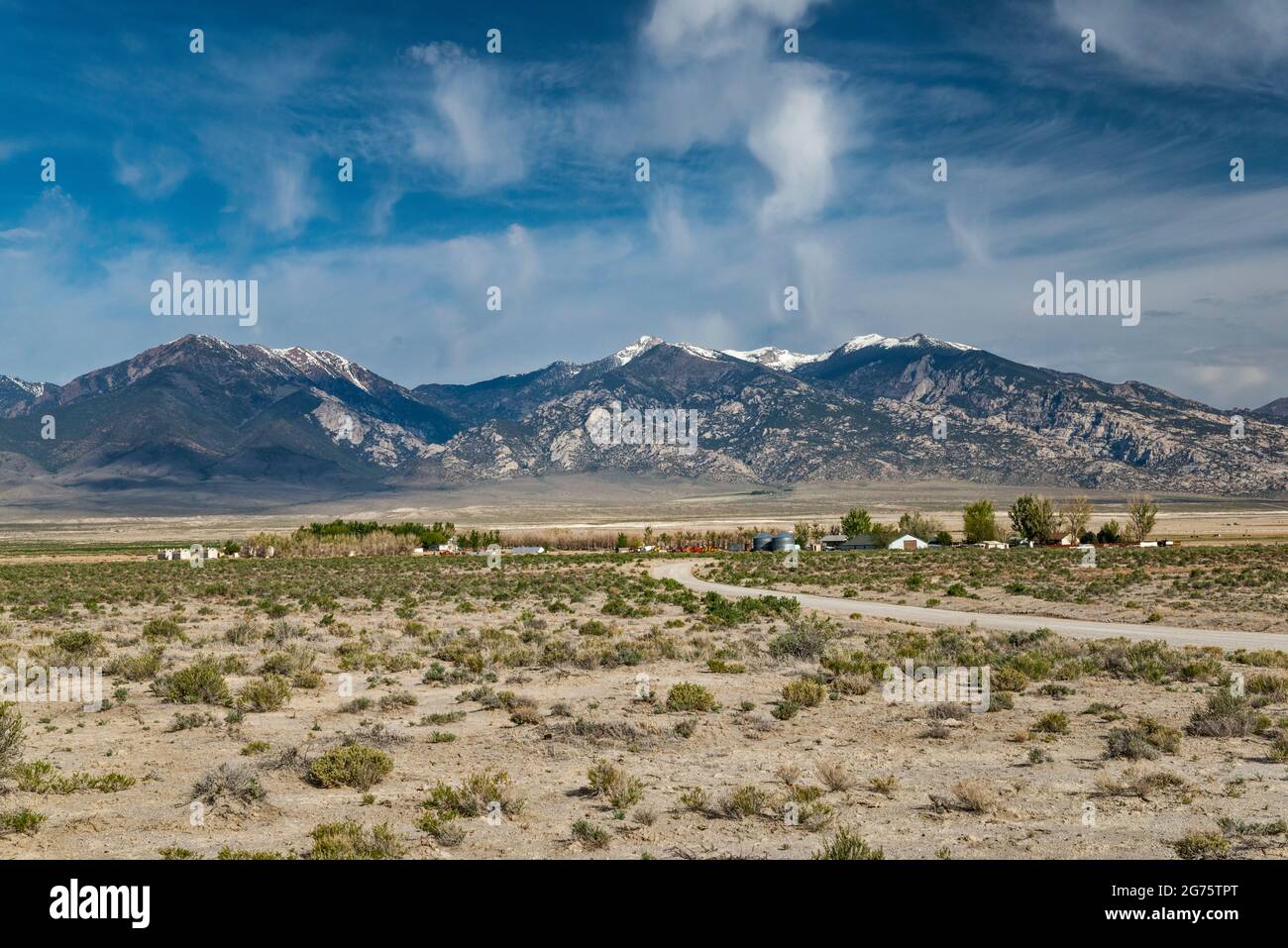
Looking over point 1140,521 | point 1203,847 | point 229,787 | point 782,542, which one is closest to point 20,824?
point 229,787

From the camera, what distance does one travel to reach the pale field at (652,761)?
10469 millimetres

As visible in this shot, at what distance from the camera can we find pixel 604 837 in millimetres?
10273

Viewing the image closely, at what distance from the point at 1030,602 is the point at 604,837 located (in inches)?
1386

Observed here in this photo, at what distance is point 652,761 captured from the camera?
14.2 metres

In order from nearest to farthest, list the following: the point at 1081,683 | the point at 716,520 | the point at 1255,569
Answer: the point at 1081,683
the point at 1255,569
the point at 716,520

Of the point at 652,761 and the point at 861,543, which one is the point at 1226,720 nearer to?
the point at 652,761

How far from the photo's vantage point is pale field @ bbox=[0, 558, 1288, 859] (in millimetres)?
10469

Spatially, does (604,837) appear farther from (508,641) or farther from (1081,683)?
(508,641)

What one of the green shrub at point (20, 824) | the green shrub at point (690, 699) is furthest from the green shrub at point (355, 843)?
the green shrub at point (690, 699)

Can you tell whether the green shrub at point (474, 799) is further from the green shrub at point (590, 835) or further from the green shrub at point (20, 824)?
the green shrub at point (20, 824)

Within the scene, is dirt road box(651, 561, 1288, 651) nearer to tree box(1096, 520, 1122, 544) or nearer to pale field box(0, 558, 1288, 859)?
pale field box(0, 558, 1288, 859)

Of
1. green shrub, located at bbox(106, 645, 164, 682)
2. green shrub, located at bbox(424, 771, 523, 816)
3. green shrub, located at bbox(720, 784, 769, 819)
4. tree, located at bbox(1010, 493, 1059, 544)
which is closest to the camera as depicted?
green shrub, located at bbox(720, 784, 769, 819)

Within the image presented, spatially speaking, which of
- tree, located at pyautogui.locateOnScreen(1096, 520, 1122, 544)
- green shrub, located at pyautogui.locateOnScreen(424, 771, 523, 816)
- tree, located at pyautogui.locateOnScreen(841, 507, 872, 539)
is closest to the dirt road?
green shrub, located at pyautogui.locateOnScreen(424, 771, 523, 816)
